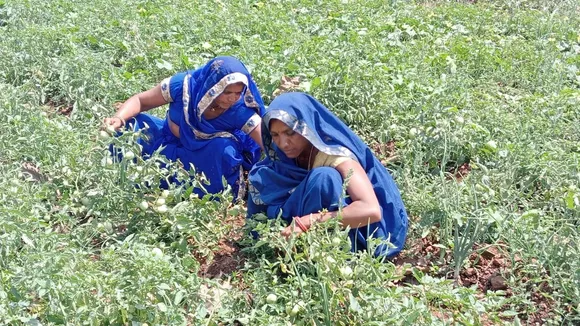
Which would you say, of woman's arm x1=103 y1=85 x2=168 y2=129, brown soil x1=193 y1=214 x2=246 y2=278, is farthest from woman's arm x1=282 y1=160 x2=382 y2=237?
woman's arm x1=103 y1=85 x2=168 y2=129

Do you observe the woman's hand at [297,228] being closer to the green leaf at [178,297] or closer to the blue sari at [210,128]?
the green leaf at [178,297]

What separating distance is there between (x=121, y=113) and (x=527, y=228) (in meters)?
2.04

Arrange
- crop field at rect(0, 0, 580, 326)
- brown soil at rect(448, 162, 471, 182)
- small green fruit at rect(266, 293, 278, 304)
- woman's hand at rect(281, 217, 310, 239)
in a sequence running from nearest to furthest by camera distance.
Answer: crop field at rect(0, 0, 580, 326) < small green fruit at rect(266, 293, 278, 304) < woman's hand at rect(281, 217, 310, 239) < brown soil at rect(448, 162, 471, 182)

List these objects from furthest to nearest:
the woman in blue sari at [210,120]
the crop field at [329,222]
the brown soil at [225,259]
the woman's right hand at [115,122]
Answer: the woman in blue sari at [210,120] → the woman's right hand at [115,122] → the brown soil at [225,259] → the crop field at [329,222]

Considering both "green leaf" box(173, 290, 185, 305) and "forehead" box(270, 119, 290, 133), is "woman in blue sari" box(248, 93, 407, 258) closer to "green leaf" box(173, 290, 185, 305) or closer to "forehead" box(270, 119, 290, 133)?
A: "forehead" box(270, 119, 290, 133)

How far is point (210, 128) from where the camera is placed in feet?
12.0

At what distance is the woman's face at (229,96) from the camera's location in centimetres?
352

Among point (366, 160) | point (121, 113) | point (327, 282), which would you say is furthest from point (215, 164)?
point (327, 282)

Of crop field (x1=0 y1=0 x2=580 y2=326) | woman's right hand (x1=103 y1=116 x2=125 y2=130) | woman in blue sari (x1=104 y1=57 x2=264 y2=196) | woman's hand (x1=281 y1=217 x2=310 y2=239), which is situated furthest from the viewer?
woman in blue sari (x1=104 y1=57 x2=264 y2=196)

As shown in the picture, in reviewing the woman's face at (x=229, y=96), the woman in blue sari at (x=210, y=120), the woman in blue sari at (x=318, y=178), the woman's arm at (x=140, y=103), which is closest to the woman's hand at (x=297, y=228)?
the woman in blue sari at (x=318, y=178)

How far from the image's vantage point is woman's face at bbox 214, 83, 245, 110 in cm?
352

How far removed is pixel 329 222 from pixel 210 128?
134 centimetres

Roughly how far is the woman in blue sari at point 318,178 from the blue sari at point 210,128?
1.54ft

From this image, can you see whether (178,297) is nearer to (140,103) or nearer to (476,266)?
(476,266)
